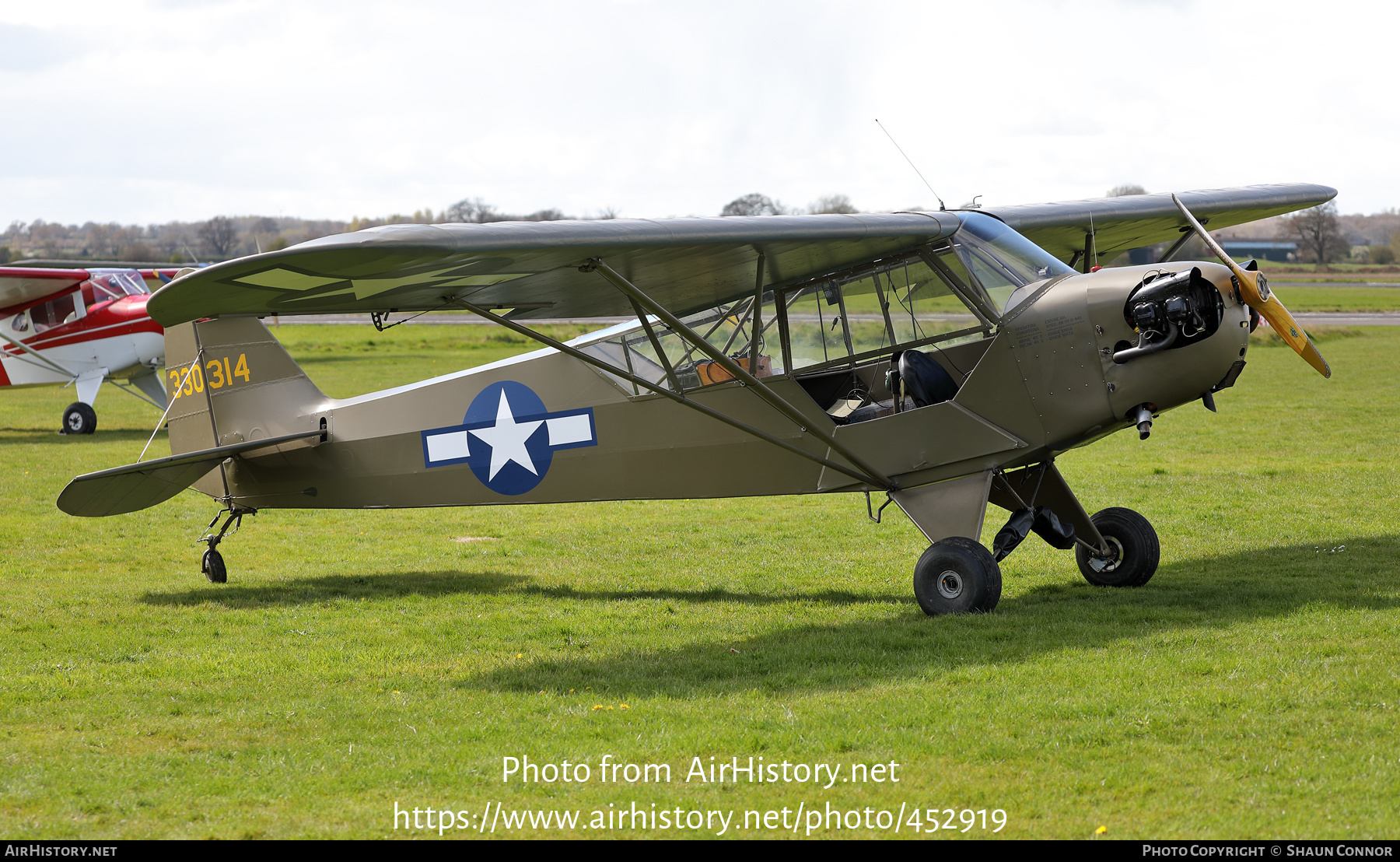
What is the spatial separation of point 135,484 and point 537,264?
4238 millimetres

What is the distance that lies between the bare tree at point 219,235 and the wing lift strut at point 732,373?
113579mm

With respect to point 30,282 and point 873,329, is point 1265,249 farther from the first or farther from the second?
point 873,329

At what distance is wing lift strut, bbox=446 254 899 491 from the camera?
24.7 feet

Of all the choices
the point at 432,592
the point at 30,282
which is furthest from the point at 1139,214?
the point at 30,282

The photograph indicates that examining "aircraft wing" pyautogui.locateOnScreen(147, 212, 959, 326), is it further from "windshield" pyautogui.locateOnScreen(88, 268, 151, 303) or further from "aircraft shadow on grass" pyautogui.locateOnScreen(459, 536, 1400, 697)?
"windshield" pyautogui.locateOnScreen(88, 268, 151, 303)

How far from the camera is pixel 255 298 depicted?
6.96 m

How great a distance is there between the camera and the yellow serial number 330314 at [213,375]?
10.5 metres

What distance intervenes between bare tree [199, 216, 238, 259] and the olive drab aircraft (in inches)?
4378

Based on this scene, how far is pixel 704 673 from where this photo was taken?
6.87 m

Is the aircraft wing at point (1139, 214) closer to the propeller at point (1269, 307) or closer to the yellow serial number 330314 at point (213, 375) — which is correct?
the propeller at point (1269, 307)

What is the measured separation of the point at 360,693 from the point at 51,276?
20.5 metres

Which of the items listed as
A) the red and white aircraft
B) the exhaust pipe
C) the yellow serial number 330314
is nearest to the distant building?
the red and white aircraft

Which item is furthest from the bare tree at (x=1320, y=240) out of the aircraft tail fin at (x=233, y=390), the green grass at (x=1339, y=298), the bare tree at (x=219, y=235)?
the aircraft tail fin at (x=233, y=390)
